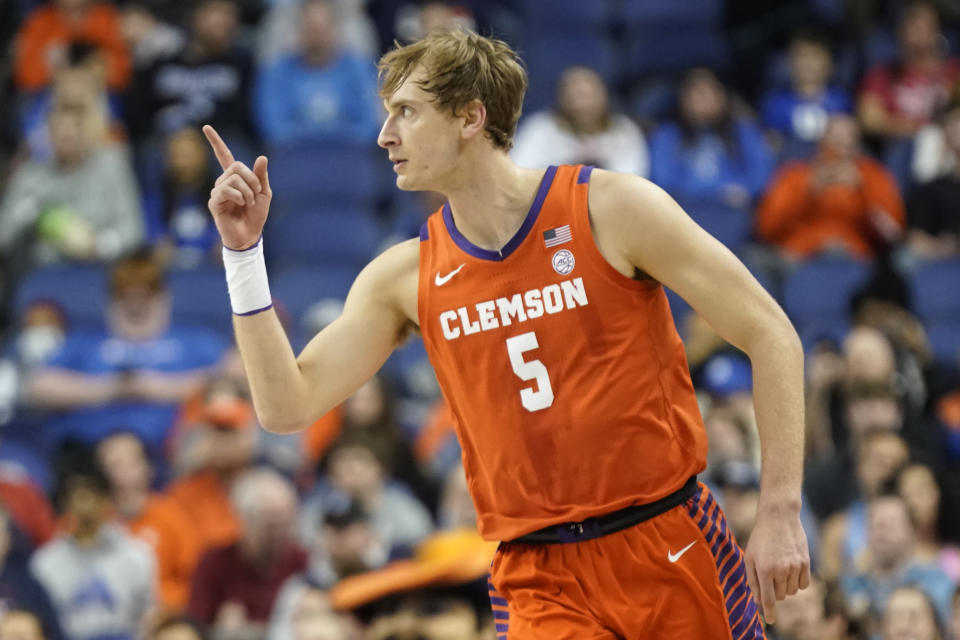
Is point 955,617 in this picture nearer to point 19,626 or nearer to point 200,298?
point 19,626

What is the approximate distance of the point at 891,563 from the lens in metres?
6.89

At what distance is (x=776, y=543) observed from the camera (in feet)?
11.6

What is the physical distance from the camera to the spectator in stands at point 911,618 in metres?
6.00

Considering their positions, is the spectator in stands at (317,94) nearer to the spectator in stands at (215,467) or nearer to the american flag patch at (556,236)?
the spectator in stands at (215,467)

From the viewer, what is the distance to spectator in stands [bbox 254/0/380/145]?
1099 cm

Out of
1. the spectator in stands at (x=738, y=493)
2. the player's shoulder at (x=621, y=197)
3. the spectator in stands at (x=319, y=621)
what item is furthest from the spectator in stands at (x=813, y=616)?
the player's shoulder at (x=621, y=197)

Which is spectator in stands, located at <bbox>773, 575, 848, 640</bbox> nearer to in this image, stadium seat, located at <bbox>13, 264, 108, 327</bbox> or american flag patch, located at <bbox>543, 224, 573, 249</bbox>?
american flag patch, located at <bbox>543, 224, 573, 249</bbox>

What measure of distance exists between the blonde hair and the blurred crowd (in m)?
1.20

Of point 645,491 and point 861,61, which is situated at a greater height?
point 861,61

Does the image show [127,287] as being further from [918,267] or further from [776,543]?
[776,543]

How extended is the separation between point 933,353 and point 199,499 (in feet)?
15.4

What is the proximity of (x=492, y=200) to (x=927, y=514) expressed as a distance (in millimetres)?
4149

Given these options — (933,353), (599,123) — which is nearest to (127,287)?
(599,123)

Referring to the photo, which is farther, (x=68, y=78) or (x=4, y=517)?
(x=68, y=78)
